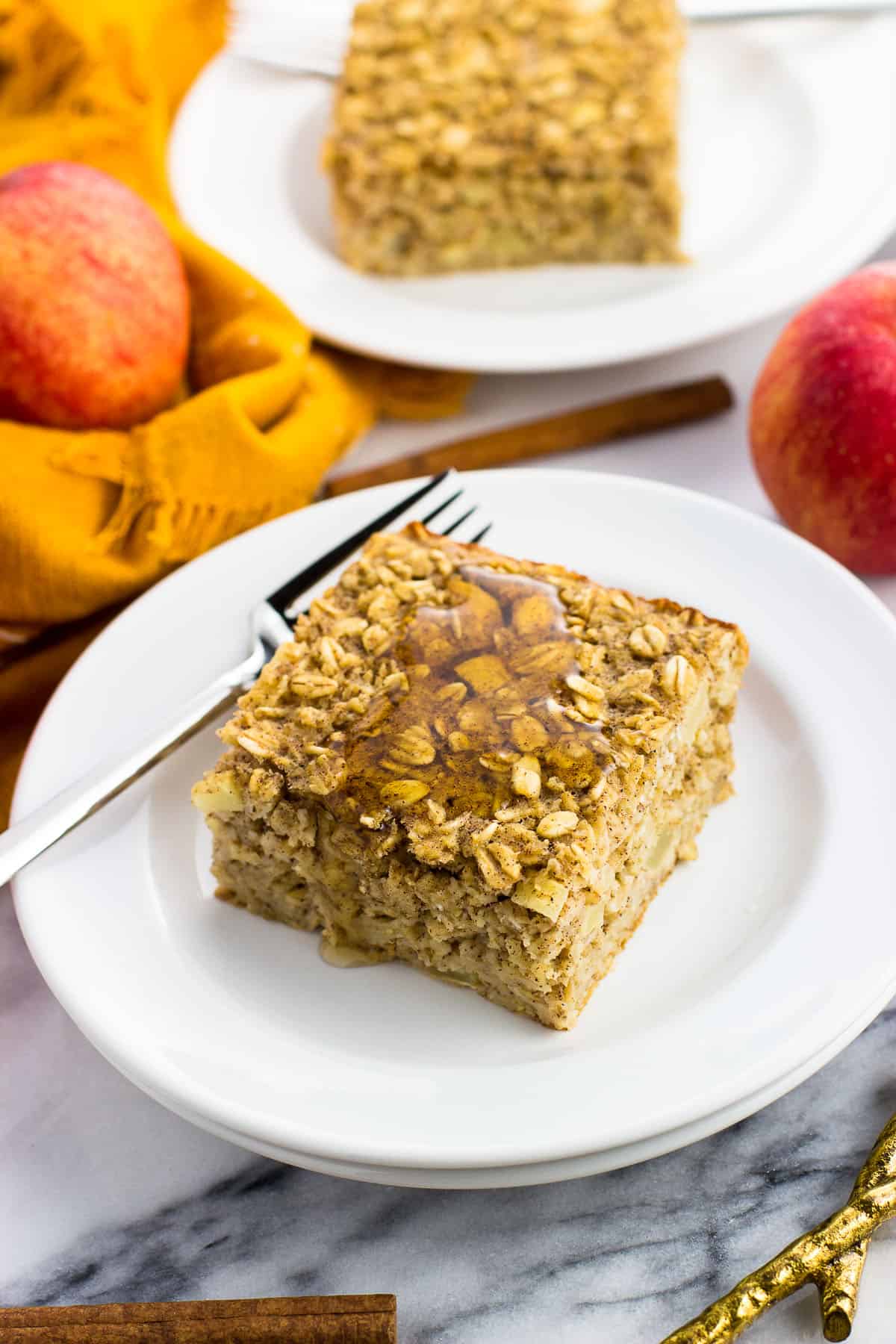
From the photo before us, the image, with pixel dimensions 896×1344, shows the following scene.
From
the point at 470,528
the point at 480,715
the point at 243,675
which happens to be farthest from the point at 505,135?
the point at 480,715

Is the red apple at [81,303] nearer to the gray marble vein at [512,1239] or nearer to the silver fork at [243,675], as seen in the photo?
the silver fork at [243,675]

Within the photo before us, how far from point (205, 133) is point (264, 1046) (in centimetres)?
240

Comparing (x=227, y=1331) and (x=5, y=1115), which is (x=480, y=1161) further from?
(x=5, y=1115)

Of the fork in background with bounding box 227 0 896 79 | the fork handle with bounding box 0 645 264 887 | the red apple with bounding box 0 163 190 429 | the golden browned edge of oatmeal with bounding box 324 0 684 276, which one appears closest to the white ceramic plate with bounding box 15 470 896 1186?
the fork handle with bounding box 0 645 264 887

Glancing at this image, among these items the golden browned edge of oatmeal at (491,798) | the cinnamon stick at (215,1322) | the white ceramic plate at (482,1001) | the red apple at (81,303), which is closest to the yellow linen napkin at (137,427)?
the red apple at (81,303)

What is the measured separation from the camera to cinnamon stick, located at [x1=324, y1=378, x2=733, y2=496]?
2.69 metres

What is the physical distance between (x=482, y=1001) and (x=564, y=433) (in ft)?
4.41

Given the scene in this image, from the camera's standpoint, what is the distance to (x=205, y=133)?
10.6 ft

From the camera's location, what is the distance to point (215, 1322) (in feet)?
4.77

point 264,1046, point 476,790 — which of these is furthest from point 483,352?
point 264,1046

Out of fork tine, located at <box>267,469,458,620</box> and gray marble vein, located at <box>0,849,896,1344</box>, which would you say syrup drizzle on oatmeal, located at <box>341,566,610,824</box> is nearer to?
fork tine, located at <box>267,469,458,620</box>

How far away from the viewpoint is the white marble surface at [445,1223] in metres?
1.56

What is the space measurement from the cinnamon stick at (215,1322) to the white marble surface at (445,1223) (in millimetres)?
117

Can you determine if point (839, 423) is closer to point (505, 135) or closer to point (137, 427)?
point (505, 135)
